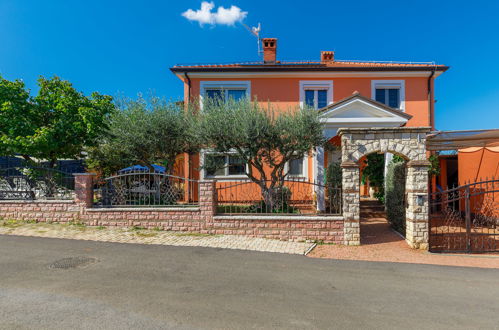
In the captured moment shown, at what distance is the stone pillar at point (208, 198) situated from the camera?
7781mm

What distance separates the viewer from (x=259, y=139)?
815 centimetres

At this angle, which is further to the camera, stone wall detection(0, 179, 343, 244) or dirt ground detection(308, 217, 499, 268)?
stone wall detection(0, 179, 343, 244)

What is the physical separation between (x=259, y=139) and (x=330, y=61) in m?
9.72

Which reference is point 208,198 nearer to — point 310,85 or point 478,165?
point 310,85

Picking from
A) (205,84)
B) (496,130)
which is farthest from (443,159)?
(205,84)

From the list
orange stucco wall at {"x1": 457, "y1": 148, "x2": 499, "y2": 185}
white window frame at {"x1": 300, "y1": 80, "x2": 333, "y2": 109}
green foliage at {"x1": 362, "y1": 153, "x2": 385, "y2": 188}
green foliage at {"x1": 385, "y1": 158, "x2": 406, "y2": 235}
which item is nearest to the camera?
green foliage at {"x1": 385, "y1": 158, "x2": 406, "y2": 235}

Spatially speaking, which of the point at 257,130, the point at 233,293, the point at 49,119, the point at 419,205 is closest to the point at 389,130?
the point at 419,205

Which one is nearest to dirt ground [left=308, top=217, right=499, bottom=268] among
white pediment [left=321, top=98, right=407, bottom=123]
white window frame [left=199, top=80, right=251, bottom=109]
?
white pediment [left=321, top=98, right=407, bottom=123]

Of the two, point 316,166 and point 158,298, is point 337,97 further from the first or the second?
point 158,298

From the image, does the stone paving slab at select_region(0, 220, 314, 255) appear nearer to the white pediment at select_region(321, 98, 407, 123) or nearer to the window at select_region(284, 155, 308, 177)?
the white pediment at select_region(321, 98, 407, 123)

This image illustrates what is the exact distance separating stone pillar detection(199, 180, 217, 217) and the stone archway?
3630 millimetres

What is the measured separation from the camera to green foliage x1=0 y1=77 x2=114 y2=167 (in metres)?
10.9

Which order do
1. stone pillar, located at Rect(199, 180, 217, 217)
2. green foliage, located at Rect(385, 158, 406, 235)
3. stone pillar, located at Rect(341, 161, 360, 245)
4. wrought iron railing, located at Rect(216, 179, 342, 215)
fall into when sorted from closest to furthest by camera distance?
stone pillar, located at Rect(341, 161, 360, 245) < wrought iron railing, located at Rect(216, 179, 342, 215) < stone pillar, located at Rect(199, 180, 217, 217) < green foliage, located at Rect(385, 158, 406, 235)

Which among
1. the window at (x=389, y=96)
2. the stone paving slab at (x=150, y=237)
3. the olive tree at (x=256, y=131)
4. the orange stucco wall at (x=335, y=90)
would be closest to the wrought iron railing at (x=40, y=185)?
the stone paving slab at (x=150, y=237)
